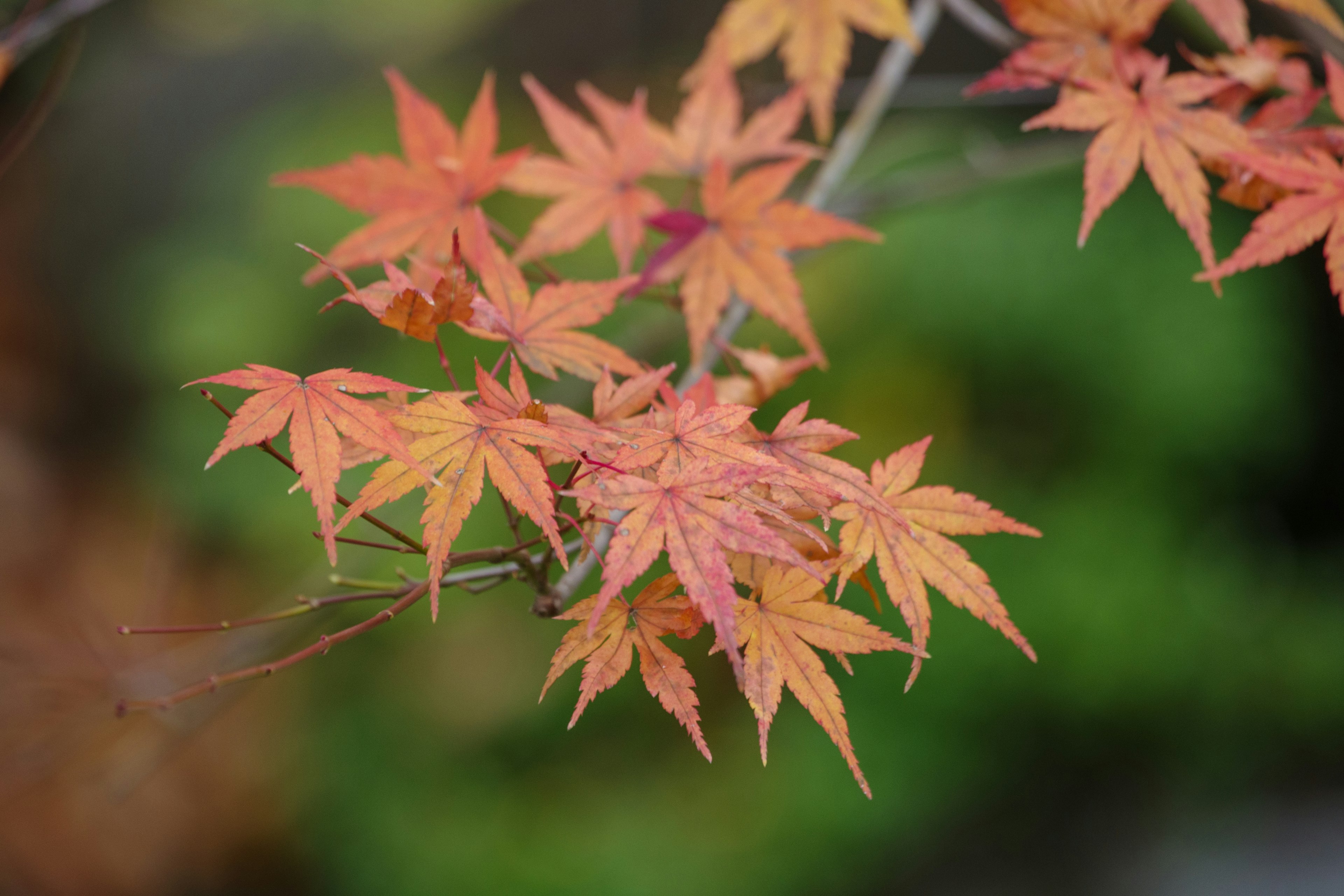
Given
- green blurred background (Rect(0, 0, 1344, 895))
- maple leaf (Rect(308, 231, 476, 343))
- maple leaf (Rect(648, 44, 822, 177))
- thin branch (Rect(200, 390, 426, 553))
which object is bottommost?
green blurred background (Rect(0, 0, 1344, 895))

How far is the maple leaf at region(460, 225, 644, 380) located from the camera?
2.43 ft

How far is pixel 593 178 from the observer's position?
1025mm

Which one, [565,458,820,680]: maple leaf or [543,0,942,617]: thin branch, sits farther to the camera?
[543,0,942,617]: thin branch

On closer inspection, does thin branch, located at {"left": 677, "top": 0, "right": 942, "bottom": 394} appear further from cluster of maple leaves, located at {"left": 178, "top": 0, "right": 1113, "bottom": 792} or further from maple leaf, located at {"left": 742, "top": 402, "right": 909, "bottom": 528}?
maple leaf, located at {"left": 742, "top": 402, "right": 909, "bottom": 528}

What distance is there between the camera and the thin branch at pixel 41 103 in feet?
3.72

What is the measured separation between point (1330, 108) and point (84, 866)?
428 centimetres

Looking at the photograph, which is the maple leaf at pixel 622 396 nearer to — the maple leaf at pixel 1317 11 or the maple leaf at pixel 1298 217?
the maple leaf at pixel 1298 217

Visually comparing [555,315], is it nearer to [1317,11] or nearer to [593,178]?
[593,178]

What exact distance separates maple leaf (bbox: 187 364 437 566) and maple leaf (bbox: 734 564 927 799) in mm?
264

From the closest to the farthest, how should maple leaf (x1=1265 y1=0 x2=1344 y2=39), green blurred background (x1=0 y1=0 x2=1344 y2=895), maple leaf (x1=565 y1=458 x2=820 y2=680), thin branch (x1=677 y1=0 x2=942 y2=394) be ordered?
maple leaf (x1=565 y1=458 x2=820 y2=680) < maple leaf (x1=1265 y1=0 x2=1344 y2=39) < thin branch (x1=677 y1=0 x2=942 y2=394) < green blurred background (x1=0 y1=0 x2=1344 y2=895)

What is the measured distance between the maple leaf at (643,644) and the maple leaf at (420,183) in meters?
0.52

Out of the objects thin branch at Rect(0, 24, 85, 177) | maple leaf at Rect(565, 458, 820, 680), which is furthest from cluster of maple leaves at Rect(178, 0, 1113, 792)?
thin branch at Rect(0, 24, 85, 177)

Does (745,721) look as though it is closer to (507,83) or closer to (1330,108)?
(1330,108)

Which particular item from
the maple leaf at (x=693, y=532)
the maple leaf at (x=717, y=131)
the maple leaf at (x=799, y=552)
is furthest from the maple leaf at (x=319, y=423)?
the maple leaf at (x=717, y=131)
